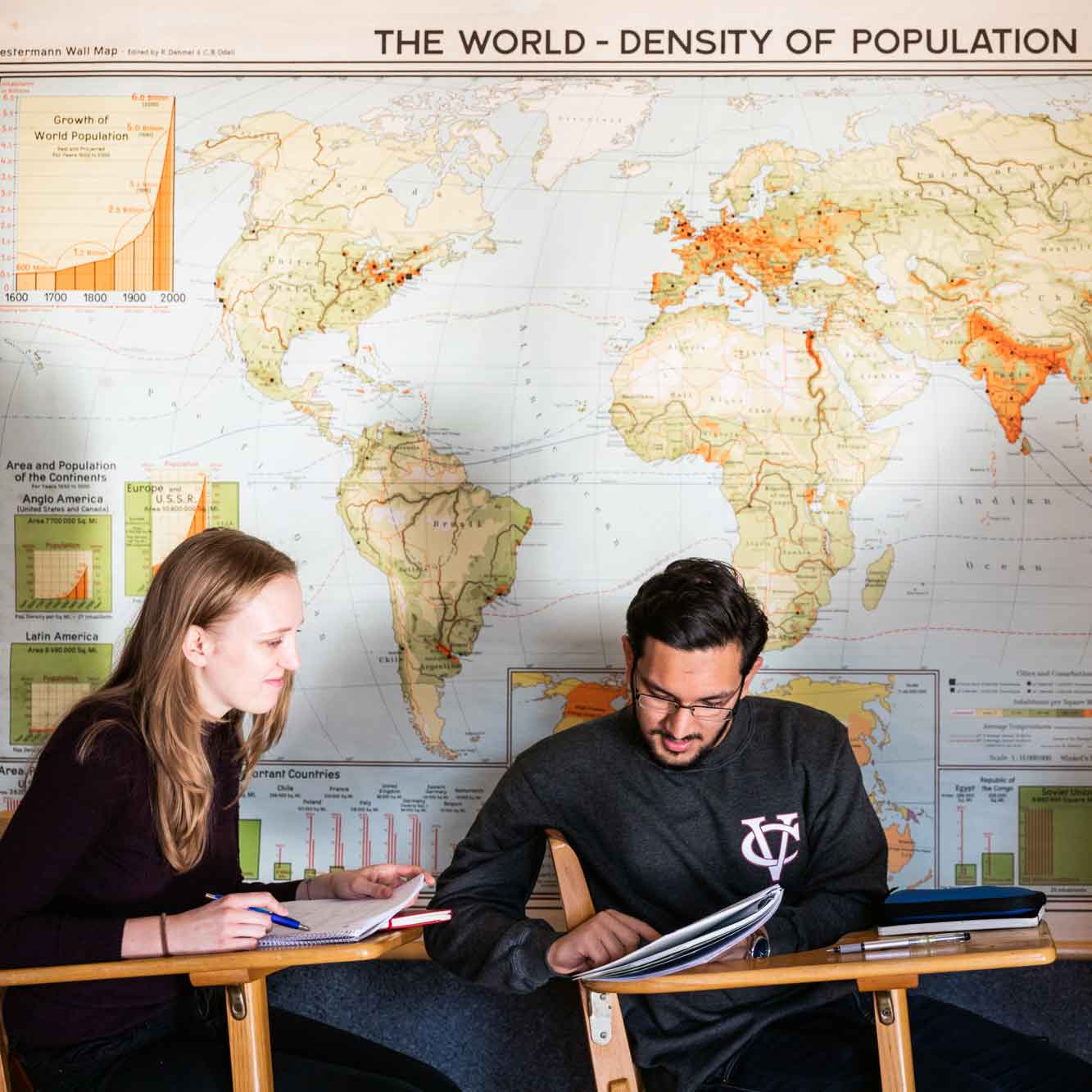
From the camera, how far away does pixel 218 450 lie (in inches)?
98.9

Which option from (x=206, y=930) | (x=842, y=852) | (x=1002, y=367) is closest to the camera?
(x=206, y=930)

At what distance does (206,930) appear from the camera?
1.60 metres

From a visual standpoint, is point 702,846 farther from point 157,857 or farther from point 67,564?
point 67,564

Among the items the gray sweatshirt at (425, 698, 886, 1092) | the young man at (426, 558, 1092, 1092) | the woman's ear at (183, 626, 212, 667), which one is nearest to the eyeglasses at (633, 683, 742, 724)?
the young man at (426, 558, 1092, 1092)

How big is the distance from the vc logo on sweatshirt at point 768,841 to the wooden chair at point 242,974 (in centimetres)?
61

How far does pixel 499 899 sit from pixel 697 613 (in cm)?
62

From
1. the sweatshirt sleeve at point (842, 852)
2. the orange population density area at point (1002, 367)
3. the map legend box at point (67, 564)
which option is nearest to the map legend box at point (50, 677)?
the map legend box at point (67, 564)

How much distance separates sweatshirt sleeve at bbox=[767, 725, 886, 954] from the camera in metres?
1.92

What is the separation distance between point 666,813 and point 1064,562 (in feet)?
3.55

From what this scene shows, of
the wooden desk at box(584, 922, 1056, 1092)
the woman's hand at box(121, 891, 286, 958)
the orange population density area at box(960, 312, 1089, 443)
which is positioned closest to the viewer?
the wooden desk at box(584, 922, 1056, 1092)

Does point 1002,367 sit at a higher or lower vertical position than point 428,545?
higher

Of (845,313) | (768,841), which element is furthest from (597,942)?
(845,313)

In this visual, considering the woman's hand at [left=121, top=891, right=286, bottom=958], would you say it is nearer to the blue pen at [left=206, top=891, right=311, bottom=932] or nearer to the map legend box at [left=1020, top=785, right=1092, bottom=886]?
the blue pen at [left=206, top=891, right=311, bottom=932]

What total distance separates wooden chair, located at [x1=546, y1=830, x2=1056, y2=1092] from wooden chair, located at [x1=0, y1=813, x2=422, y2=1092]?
0.32m
